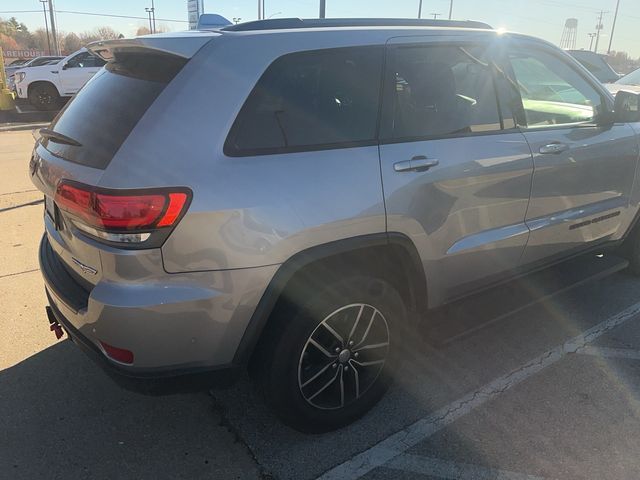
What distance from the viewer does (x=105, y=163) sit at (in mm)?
2090

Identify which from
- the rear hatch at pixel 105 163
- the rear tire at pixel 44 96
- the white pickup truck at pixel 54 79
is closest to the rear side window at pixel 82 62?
the white pickup truck at pixel 54 79

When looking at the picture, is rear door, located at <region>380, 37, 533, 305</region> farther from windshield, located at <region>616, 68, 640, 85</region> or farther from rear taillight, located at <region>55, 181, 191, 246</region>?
windshield, located at <region>616, 68, 640, 85</region>

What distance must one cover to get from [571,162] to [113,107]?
265cm

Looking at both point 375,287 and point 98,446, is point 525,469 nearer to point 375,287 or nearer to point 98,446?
point 375,287

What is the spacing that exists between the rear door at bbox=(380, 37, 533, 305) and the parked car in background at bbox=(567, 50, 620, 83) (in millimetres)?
12366

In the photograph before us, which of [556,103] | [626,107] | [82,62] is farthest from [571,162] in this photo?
[82,62]

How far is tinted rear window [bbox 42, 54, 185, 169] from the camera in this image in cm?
217

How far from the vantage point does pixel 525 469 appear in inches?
97.6

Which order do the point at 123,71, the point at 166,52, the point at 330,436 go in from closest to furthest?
the point at 166,52 < the point at 123,71 < the point at 330,436

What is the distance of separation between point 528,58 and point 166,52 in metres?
2.29

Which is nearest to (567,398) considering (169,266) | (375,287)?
(375,287)

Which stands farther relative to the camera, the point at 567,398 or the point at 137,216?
the point at 567,398

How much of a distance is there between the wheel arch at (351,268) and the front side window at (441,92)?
527 mm

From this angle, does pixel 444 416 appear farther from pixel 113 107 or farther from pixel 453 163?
pixel 113 107
